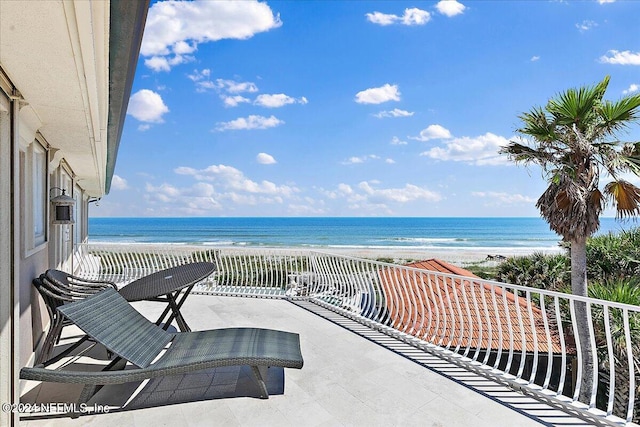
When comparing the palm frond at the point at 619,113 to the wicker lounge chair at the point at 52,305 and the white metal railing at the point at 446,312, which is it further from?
the wicker lounge chair at the point at 52,305

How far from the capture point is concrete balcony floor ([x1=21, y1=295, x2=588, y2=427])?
8.37ft

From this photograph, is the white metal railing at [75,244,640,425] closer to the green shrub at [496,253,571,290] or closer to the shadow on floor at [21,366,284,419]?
the shadow on floor at [21,366,284,419]

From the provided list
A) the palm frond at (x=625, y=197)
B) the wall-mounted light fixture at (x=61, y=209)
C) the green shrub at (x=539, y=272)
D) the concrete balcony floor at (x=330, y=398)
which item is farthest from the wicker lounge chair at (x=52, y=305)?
the green shrub at (x=539, y=272)

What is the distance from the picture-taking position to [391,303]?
4.98m

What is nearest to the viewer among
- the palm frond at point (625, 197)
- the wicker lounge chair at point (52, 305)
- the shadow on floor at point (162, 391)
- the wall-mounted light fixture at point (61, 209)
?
the shadow on floor at point (162, 391)

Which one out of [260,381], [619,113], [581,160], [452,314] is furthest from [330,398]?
[619,113]

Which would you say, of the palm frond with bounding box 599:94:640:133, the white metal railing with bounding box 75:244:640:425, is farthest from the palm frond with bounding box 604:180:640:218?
the white metal railing with bounding box 75:244:640:425

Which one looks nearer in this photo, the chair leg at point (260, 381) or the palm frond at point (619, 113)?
the chair leg at point (260, 381)

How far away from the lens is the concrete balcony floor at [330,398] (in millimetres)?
2551

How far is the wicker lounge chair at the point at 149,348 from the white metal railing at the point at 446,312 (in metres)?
1.71

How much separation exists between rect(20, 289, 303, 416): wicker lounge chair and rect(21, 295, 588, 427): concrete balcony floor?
0.22 m

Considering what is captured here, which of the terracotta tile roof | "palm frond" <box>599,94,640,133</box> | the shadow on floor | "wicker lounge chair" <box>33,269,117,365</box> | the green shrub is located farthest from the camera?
the green shrub

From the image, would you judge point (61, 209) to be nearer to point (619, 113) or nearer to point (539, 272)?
point (619, 113)

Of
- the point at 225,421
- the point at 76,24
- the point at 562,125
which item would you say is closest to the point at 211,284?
the point at 225,421
